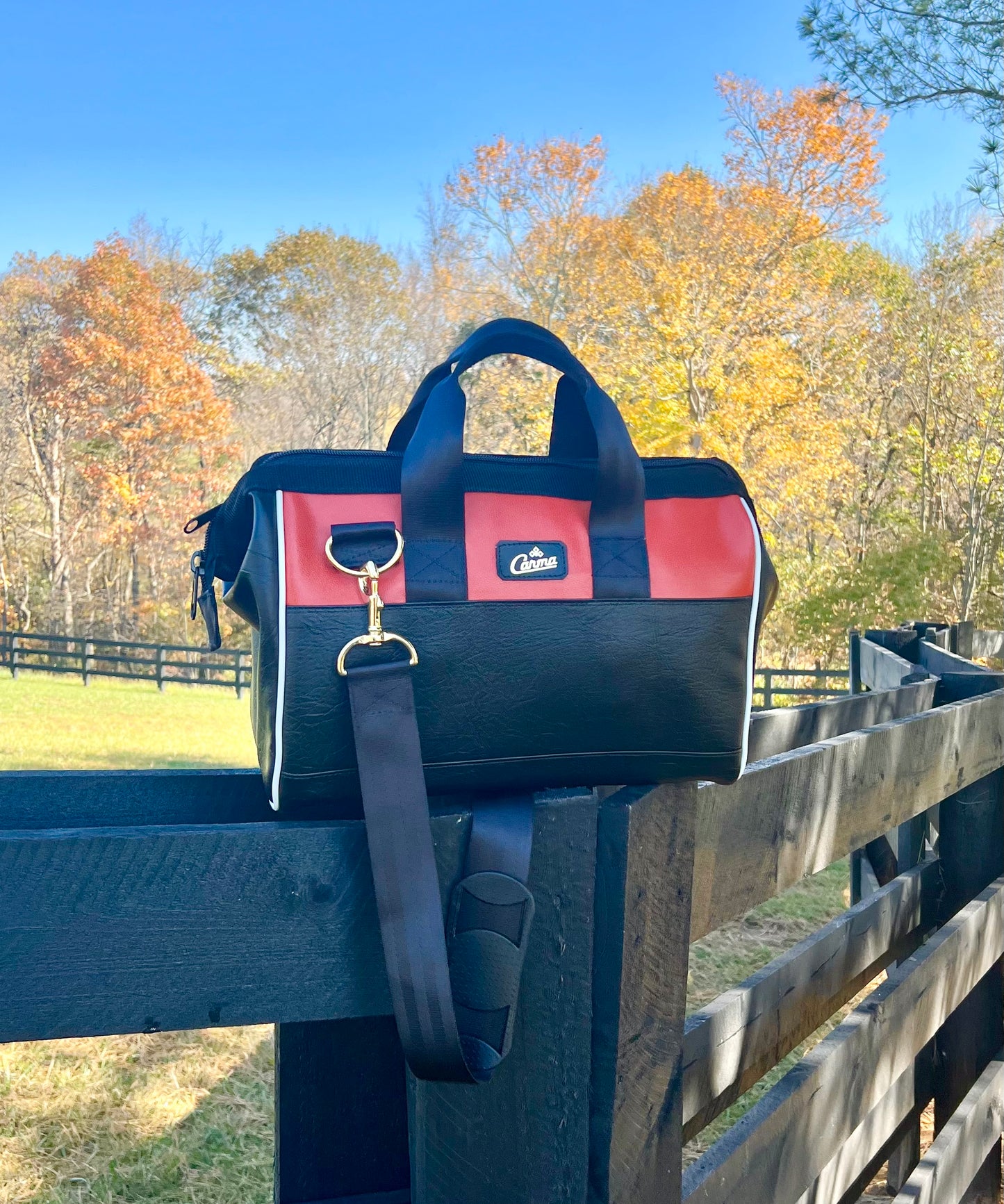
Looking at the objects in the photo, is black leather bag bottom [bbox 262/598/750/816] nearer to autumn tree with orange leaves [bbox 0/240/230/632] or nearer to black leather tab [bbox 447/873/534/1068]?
black leather tab [bbox 447/873/534/1068]

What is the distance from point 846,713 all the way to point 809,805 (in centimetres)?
121

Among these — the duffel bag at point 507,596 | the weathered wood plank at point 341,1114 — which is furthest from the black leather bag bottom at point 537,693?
the weathered wood plank at point 341,1114

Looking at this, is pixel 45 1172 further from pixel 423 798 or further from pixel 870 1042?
pixel 423 798

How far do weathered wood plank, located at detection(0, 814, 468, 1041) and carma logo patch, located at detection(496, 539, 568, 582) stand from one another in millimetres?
236

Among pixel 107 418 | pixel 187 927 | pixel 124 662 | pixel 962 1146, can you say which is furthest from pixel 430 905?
pixel 107 418

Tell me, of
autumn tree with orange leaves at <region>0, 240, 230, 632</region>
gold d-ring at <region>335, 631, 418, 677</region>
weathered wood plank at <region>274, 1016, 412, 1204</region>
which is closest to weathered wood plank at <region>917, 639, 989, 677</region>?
weathered wood plank at <region>274, 1016, 412, 1204</region>

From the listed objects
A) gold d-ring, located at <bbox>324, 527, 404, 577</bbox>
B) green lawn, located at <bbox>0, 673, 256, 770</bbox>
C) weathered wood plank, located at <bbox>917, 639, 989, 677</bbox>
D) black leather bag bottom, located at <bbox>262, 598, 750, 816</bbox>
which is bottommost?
green lawn, located at <bbox>0, 673, 256, 770</bbox>

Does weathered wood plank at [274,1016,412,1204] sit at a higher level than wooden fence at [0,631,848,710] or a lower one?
higher

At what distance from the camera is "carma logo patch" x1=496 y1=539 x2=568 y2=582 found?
1.00 metres

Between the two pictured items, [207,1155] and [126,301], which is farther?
[126,301]

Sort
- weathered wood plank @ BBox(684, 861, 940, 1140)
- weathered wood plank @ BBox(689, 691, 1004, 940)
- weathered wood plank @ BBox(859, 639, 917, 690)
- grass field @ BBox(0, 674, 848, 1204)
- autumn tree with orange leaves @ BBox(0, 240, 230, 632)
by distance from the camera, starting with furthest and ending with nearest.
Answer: autumn tree with orange leaves @ BBox(0, 240, 230, 632) → weathered wood plank @ BBox(859, 639, 917, 690) → grass field @ BBox(0, 674, 848, 1204) → weathered wood plank @ BBox(684, 861, 940, 1140) → weathered wood plank @ BBox(689, 691, 1004, 940)

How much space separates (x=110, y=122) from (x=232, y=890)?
65.0 m

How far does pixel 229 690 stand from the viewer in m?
21.3

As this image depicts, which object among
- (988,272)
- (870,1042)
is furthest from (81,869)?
(988,272)
